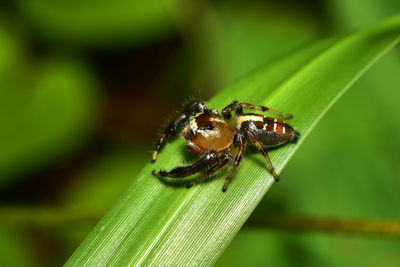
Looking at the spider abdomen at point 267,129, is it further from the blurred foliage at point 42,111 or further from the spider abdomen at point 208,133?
the blurred foliage at point 42,111

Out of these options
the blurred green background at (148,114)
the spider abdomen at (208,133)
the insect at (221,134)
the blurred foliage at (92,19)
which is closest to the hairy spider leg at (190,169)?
the insect at (221,134)

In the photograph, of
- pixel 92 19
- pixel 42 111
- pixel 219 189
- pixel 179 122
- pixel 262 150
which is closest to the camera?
pixel 219 189

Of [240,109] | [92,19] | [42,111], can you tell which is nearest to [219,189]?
[240,109]

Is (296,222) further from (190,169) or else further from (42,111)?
(42,111)

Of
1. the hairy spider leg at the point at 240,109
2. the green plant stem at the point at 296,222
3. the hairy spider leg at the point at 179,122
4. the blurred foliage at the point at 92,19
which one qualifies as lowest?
the green plant stem at the point at 296,222

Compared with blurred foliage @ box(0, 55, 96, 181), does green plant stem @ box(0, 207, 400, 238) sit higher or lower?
lower

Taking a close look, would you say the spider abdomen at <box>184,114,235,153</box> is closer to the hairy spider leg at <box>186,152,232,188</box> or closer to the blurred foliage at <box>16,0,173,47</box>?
the hairy spider leg at <box>186,152,232,188</box>

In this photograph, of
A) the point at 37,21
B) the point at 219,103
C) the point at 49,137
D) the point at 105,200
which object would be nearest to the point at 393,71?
the point at 219,103

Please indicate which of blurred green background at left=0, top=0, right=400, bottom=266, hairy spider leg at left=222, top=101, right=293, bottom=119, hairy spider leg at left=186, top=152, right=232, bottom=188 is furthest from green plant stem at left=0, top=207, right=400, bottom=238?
hairy spider leg at left=222, top=101, right=293, bottom=119
